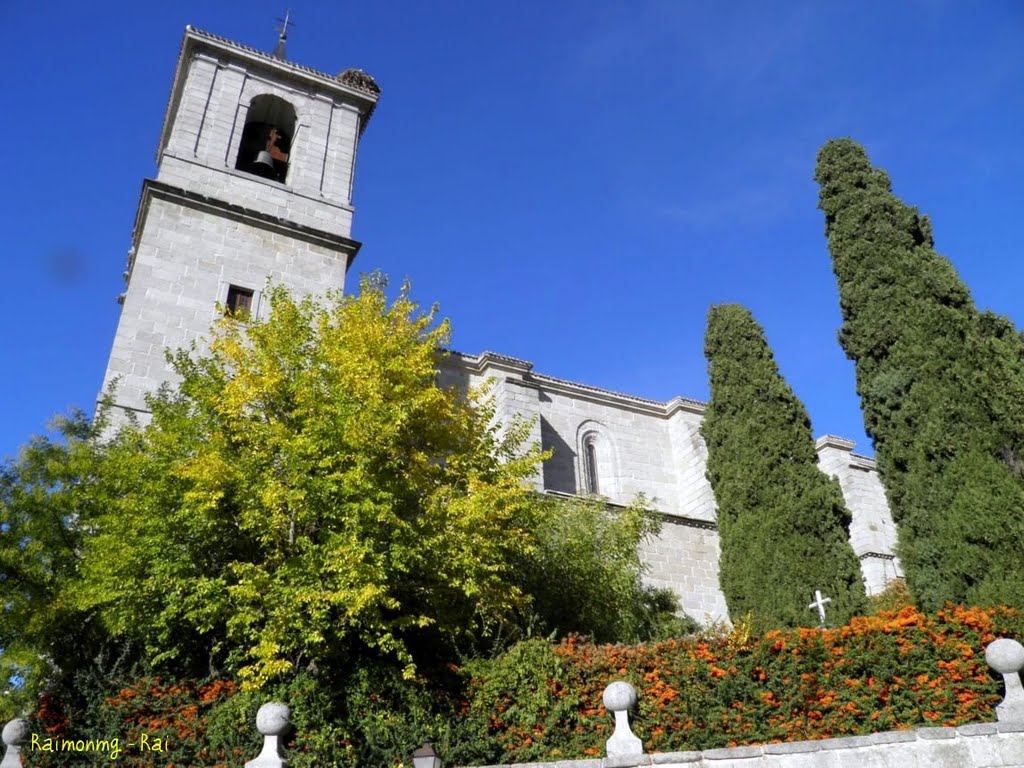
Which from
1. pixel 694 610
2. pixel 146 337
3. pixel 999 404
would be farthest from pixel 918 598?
pixel 146 337

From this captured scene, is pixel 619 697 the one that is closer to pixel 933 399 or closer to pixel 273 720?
pixel 273 720

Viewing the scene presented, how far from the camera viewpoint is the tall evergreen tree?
8.68m

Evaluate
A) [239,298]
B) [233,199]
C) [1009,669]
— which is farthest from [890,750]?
[233,199]

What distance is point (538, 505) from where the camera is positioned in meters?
11.8

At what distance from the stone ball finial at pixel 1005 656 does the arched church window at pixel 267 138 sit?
17129 millimetres

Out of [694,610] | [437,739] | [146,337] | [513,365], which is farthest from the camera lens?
[513,365]

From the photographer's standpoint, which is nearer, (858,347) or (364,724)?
(364,724)

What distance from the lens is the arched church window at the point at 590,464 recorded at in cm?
2061

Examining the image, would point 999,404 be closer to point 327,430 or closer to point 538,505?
point 538,505

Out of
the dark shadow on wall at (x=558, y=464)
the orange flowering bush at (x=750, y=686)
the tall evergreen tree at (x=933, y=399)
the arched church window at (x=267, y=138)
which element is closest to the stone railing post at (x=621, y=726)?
the orange flowering bush at (x=750, y=686)

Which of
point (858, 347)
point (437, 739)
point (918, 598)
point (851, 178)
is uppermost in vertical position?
point (851, 178)

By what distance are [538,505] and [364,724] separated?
4324 millimetres

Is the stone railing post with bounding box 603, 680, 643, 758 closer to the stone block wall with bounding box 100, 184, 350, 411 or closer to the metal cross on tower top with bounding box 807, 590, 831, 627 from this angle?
the metal cross on tower top with bounding box 807, 590, 831, 627

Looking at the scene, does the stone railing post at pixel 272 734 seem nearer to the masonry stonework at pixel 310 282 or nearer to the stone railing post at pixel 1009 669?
the stone railing post at pixel 1009 669
